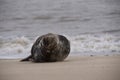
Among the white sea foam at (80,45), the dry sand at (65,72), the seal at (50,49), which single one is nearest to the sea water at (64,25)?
the white sea foam at (80,45)

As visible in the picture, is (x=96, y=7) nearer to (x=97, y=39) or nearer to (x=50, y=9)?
(x=50, y=9)

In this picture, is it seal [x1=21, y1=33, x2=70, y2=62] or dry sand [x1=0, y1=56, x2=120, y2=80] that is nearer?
dry sand [x1=0, y1=56, x2=120, y2=80]

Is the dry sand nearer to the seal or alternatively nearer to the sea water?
the seal

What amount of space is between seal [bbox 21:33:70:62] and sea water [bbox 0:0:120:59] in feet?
2.81

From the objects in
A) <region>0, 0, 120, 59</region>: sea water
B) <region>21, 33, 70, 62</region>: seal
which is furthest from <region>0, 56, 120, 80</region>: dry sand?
<region>0, 0, 120, 59</region>: sea water

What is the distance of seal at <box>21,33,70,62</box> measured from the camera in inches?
166

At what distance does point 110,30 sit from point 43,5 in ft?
16.4

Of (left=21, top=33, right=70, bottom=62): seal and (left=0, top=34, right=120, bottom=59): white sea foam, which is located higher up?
(left=21, top=33, right=70, bottom=62): seal

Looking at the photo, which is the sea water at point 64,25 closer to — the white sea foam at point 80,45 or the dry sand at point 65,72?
the white sea foam at point 80,45

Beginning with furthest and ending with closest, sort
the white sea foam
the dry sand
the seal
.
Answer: the white sea foam → the seal → the dry sand

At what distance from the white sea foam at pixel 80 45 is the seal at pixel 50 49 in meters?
1.07

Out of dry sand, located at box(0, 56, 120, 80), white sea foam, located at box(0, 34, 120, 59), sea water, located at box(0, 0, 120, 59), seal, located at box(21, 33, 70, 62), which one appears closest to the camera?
dry sand, located at box(0, 56, 120, 80)

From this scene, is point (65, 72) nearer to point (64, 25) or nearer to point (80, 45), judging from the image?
point (80, 45)

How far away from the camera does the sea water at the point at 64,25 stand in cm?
603
